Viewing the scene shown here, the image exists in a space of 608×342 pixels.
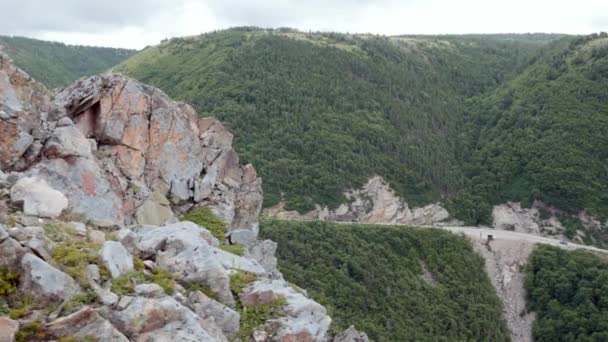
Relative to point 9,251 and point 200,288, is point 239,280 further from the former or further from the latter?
point 9,251

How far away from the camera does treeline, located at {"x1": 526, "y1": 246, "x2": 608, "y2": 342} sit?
252 ft

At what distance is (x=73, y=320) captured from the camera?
38.0ft

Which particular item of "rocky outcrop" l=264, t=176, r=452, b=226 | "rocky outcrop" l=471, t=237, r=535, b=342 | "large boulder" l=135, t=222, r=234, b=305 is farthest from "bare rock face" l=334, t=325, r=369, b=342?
"rocky outcrop" l=264, t=176, r=452, b=226

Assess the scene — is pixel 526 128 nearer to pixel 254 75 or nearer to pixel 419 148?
pixel 419 148

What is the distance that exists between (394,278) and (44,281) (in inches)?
2734

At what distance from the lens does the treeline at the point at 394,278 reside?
67750 millimetres

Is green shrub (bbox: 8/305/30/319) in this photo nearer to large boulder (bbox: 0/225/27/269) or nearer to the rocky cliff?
the rocky cliff

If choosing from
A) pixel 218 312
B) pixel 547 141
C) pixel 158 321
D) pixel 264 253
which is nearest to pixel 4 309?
pixel 158 321

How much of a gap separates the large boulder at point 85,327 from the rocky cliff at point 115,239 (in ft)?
0.06

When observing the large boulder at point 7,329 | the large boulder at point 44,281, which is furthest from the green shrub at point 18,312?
the large boulder at point 44,281

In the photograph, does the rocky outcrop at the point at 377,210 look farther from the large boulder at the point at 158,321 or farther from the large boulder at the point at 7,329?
the large boulder at the point at 7,329

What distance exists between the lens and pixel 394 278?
7856 centimetres

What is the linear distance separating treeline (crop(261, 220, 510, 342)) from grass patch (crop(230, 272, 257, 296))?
45029 mm

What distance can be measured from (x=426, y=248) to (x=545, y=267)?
1728cm
